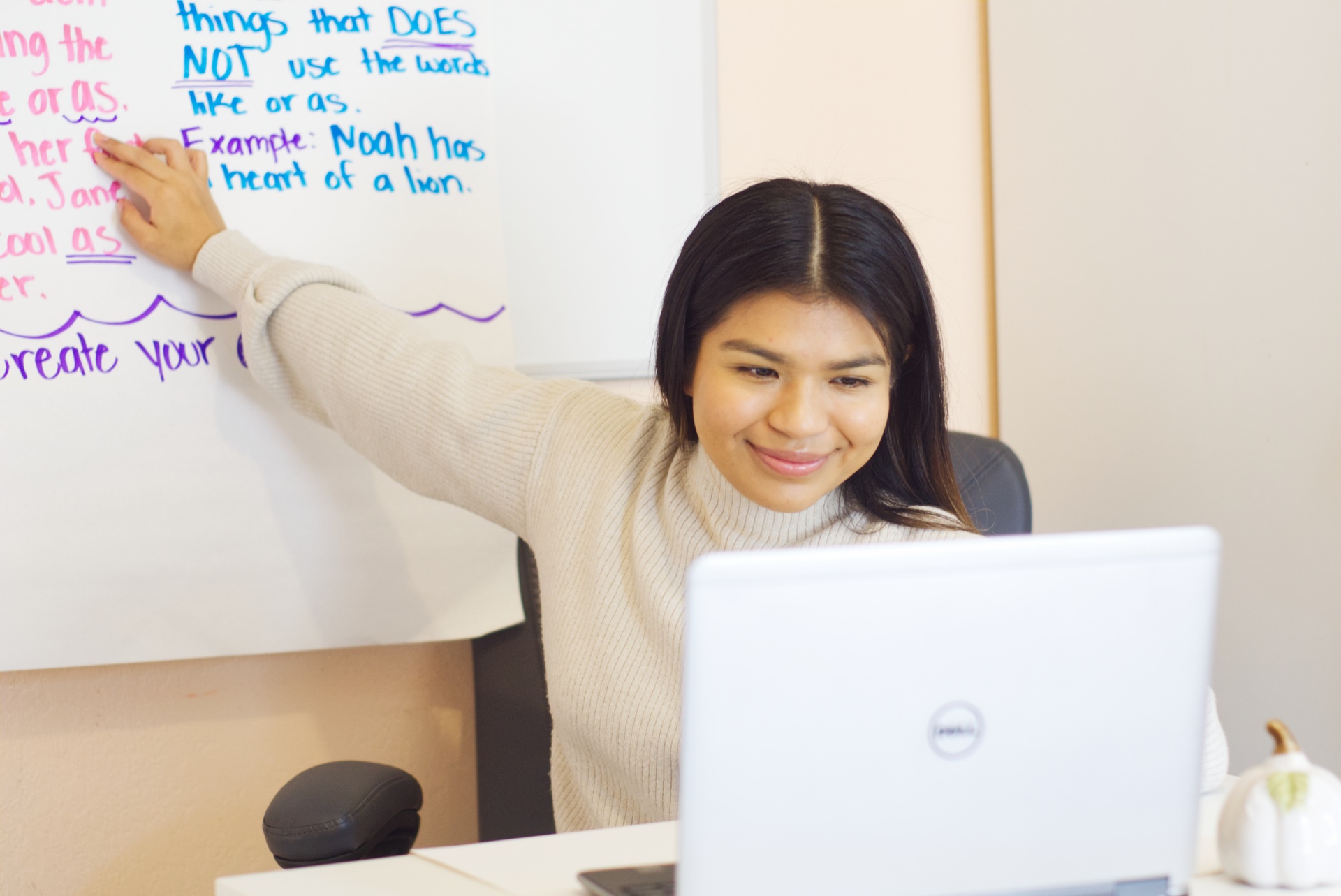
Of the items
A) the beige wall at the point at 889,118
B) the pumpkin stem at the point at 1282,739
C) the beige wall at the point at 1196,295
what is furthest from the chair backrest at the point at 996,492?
the pumpkin stem at the point at 1282,739

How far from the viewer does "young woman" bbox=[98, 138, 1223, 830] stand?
102cm

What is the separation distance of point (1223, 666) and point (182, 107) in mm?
1419

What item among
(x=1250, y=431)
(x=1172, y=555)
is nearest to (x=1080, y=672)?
(x=1172, y=555)

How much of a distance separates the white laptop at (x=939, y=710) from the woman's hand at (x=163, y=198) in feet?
3.06

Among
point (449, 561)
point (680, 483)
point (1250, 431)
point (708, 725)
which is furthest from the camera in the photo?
point (449, 561)

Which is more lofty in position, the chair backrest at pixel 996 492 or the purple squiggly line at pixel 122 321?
the purple squiggly line at pixel 122 321

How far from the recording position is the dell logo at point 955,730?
597mm

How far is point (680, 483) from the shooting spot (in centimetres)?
118

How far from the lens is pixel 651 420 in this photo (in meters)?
1.24

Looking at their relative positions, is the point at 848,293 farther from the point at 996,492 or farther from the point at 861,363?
the point at 996,492

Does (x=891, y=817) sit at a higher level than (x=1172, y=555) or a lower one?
lower

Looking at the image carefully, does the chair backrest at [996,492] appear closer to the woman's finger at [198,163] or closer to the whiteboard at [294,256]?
the whiteboard at [294,256]

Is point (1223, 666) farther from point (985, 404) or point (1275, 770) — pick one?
point (1275, 770)

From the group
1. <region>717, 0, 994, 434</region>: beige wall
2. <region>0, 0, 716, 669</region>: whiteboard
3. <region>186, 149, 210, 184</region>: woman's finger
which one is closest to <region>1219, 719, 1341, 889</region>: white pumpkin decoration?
<region>0, 0, 716, 669</region>: whiteboard
